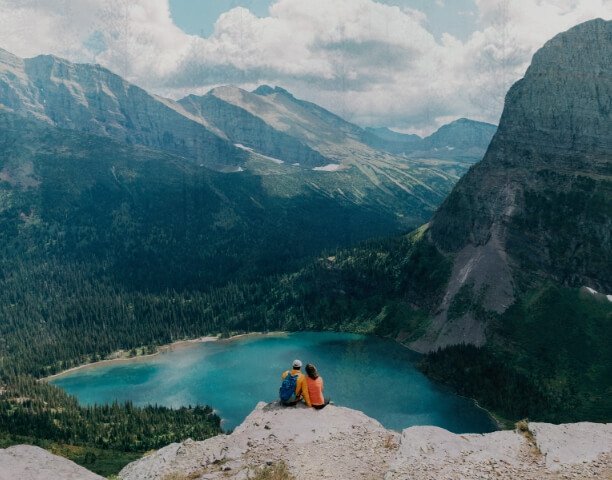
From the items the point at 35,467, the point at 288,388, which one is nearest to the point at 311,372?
the point at 288,388

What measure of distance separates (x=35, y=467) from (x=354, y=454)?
1811 cm

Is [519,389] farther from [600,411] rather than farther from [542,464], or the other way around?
[542,464]

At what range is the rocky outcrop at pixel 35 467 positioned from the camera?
26906 mm

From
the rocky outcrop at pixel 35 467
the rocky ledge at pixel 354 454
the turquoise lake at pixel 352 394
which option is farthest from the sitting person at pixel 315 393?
the turquoise lake at pixel 352 394

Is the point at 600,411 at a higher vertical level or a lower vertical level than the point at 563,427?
lower

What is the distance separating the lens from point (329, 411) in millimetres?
36094

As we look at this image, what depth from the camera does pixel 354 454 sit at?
104 ft

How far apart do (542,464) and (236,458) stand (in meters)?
18.5

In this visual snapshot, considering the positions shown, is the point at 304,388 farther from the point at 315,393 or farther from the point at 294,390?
the point at 315,393

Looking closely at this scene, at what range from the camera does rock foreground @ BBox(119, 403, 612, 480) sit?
2995 cm

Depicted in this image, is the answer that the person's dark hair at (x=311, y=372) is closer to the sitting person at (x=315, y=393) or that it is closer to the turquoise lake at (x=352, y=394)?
the sitting person at (x=315, y=393)

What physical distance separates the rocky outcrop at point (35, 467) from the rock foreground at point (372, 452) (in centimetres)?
506

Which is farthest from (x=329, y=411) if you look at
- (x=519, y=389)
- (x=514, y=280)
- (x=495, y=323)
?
(x=514, y=280)

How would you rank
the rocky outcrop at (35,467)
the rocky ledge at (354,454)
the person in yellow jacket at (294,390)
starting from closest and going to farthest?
the rocky outcrop at (35,467) → the rocky ledge at (354,454) → the person in yellow jacket at (294,390)
